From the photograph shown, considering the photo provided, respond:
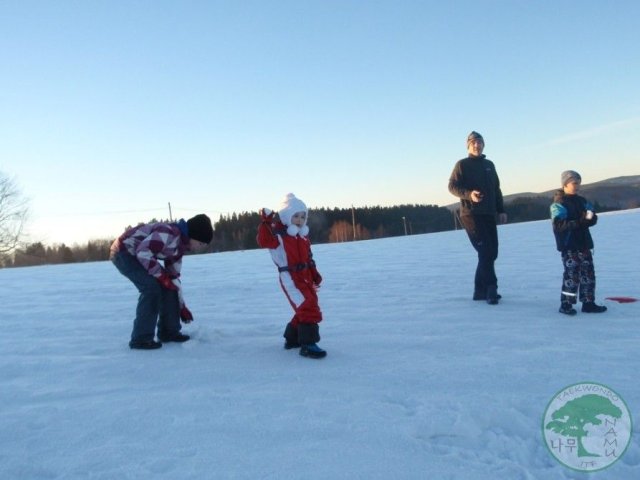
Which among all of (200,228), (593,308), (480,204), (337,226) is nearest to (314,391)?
(200,228)

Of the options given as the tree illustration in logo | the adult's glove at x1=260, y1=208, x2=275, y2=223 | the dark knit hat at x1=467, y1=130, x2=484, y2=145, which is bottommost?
the tree illustration in logo

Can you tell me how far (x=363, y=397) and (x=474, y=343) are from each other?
4.97 feet

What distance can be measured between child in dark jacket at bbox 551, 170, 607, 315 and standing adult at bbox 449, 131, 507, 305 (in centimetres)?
84

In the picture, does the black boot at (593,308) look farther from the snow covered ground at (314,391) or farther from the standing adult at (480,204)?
the standing adult at (480,204)

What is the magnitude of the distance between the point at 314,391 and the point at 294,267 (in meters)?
1.15

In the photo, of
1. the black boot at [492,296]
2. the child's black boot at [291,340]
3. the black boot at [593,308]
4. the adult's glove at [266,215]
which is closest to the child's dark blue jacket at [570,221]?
the black boot at [593,308]

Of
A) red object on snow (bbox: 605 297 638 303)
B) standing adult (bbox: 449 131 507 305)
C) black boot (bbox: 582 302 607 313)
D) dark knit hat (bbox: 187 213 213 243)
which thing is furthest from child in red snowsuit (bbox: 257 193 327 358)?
red object on snow (bbox: 605 297 638 303)

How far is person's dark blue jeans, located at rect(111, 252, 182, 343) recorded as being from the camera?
4.20 meters

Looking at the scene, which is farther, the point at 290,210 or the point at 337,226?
the point at 337,226

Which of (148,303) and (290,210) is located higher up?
(290,210)

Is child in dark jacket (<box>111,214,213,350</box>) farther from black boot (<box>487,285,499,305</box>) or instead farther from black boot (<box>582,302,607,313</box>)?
black boot (<box>582,302,607,313</box>)

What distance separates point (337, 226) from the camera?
282 ft

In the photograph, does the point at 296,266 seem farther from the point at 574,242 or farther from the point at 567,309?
the point at 574,242

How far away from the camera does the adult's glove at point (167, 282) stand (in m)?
4.18
